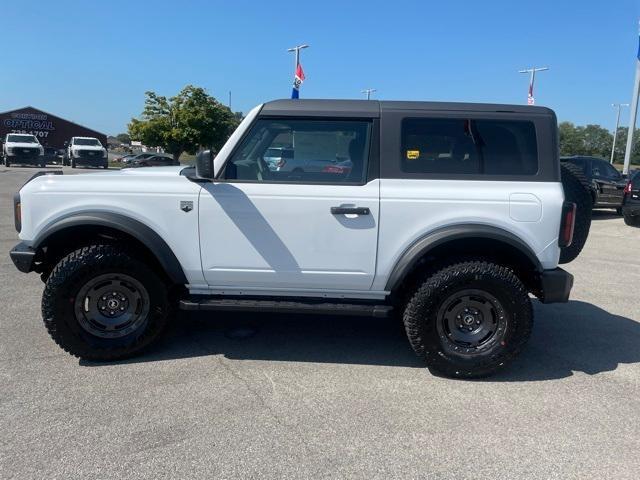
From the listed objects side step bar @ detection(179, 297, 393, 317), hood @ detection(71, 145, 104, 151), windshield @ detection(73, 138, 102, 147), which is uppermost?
windshield @ detection(73, 138, 102, 147)

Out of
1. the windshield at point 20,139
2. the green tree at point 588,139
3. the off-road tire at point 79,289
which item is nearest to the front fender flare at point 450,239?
the off-road tire at point 79,289

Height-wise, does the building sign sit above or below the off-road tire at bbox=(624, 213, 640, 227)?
above

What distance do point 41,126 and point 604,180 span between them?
54.2 metres

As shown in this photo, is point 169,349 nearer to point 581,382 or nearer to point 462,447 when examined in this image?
point 462,447

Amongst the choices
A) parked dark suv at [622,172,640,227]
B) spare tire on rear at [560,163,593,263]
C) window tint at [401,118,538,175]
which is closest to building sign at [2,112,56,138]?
parked dark suv at [622,172,640,227]

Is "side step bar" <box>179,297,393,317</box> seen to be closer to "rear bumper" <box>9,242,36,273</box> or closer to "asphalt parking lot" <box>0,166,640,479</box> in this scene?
"asphalt parking lot" <box>0,166,640,479</box>

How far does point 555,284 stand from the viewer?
376cm

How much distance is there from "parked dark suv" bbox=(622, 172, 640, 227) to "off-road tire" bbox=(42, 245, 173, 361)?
11836mm

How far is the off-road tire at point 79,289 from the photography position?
3.78 meters

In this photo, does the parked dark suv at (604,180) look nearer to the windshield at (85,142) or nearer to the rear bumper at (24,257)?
the rear bumper at (24,257)

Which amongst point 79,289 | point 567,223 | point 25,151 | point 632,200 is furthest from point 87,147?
point 567,223

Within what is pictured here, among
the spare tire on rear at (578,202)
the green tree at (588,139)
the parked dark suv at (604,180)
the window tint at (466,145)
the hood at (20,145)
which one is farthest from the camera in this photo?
the green tree at (588,139)

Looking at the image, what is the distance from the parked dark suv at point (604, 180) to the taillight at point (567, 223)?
1110 cm

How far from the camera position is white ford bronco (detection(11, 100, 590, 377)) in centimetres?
373
